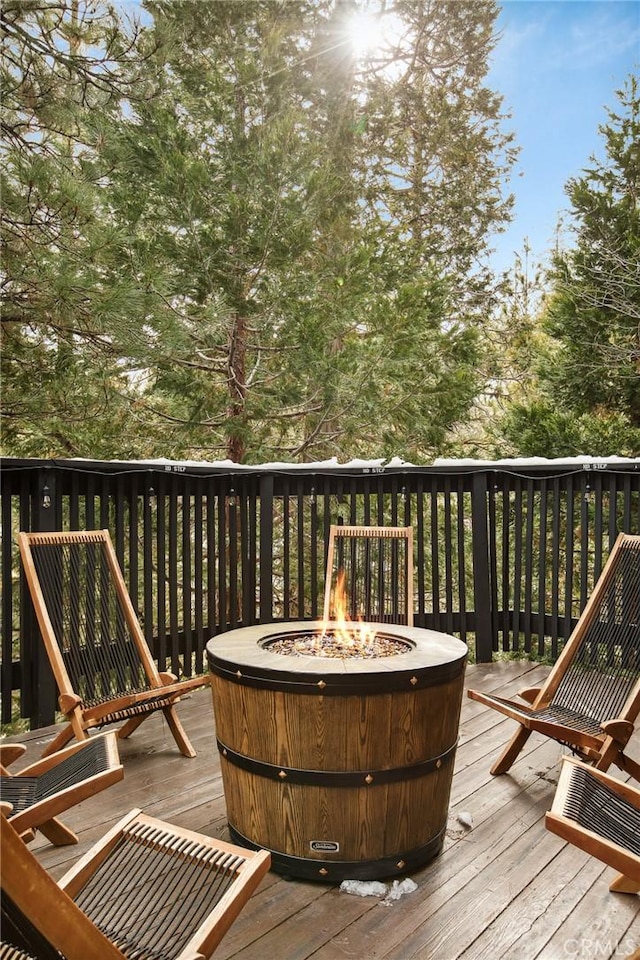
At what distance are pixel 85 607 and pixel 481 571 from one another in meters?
2.88

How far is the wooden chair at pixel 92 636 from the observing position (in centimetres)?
305

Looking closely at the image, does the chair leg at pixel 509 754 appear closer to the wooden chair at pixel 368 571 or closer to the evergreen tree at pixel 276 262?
the wooden chair at pixel 368 571

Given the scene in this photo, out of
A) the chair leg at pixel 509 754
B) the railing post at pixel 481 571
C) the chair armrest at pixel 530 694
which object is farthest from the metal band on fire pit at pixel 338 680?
the railing post at pixel 481 571

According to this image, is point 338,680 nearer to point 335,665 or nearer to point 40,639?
point 335,665

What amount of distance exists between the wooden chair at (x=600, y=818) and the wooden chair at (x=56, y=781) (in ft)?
3.78

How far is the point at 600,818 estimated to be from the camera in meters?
1.84

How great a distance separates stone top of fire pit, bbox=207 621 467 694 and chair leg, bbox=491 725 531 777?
2.06ft

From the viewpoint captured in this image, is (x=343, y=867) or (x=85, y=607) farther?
(x=85, y=607)

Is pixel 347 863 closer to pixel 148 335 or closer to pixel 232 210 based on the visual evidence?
pixel 148 335

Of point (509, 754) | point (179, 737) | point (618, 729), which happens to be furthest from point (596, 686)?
point (179, 737)

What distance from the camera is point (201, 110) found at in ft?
26.7

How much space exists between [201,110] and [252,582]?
6.10 meters

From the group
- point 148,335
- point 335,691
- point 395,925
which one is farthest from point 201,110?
point 395,925

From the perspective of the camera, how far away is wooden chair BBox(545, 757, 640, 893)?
160cm
